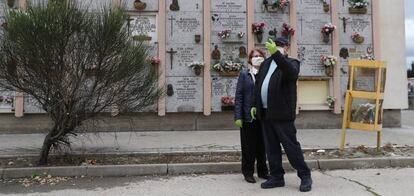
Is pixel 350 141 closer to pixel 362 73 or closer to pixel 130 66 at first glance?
pixel 362 73

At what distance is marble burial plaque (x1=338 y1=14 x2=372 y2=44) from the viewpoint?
45.2ft

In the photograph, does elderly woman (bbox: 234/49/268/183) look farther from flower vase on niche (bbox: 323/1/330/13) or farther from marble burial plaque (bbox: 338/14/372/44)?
marble burial plaque (bbox: 338/14/372/44)

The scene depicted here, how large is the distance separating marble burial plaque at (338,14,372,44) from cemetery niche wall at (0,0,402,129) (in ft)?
0.09

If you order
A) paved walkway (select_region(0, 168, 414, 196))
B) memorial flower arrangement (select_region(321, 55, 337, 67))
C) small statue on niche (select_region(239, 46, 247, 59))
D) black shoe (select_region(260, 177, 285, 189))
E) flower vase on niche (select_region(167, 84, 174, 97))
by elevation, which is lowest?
paved walkway (select_region(0, 168, 414, 196))

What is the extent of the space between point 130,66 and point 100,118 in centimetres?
124

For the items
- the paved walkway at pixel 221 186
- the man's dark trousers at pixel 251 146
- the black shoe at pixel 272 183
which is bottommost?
the paved walkway at pixel 221 186

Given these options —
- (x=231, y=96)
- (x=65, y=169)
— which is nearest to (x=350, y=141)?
(x=231, y=96)

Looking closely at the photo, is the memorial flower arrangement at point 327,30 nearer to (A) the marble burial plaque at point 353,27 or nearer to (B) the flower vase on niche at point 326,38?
(B) the flower vase on niche at point 326,38

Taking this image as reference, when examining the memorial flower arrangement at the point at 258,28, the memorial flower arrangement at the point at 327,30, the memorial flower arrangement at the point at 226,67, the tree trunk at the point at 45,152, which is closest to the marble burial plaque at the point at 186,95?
the memorial flower arrangement at the point at 226,67

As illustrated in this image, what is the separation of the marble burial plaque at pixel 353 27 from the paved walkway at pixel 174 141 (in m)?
2.66

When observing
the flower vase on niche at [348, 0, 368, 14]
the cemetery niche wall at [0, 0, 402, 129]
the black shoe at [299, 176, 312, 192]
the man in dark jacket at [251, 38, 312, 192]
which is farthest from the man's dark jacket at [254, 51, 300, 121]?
the flower vase on niche at [348, 0, 368, 14]

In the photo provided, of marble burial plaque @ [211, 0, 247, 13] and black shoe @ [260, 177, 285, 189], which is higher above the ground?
marble burial plaque @ [211, 0, 247, 13]

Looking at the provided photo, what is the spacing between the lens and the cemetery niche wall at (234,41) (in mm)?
13070

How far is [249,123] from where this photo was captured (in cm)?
723
